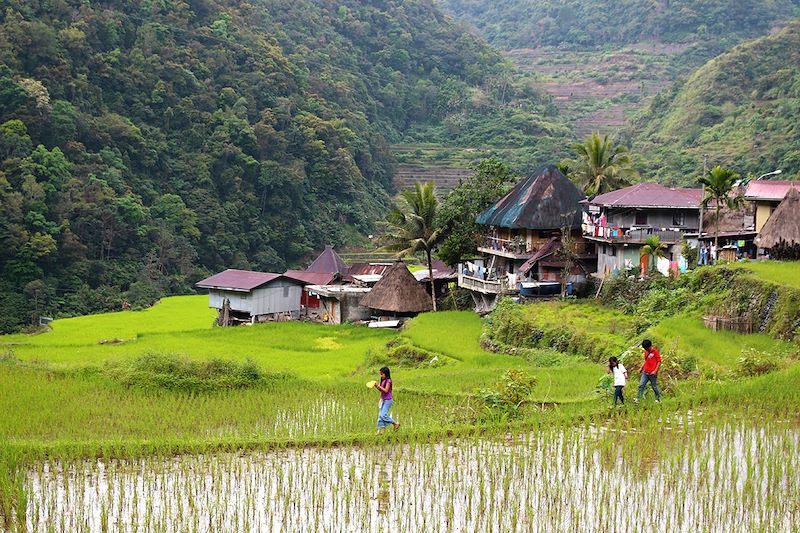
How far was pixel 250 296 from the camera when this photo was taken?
35594 millimetres

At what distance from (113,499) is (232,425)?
14.0 ft

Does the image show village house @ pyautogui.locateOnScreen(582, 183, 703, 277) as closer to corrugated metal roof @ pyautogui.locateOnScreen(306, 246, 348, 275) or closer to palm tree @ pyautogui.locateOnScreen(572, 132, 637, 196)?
palm tree @ pyautogui.locateOnScreen(572, 132, 637, 196)

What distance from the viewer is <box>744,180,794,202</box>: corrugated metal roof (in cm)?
2673

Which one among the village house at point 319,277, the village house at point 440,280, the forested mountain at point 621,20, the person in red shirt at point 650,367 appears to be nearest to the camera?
the person in red shirt at point 650,367

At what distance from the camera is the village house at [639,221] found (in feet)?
93.9

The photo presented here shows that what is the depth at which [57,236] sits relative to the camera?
44094 mm

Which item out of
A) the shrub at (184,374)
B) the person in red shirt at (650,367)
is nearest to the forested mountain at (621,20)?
the shrub at (184,374)

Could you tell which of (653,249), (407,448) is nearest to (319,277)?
(653,249)

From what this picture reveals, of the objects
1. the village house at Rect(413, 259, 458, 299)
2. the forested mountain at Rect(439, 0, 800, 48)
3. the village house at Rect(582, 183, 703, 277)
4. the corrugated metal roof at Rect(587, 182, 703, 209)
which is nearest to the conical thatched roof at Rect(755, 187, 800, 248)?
the village house at Rect(582, 183, 703, 277)

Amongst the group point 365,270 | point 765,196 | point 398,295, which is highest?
point 765,196

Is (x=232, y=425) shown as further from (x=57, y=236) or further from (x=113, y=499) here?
(x=57, y=236)

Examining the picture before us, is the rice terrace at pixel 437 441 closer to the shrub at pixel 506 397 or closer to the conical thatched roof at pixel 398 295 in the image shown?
the shrub at pixel 506 397

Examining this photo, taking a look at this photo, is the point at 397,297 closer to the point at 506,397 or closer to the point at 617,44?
the point at 506,397

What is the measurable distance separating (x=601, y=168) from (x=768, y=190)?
9.36 metres
